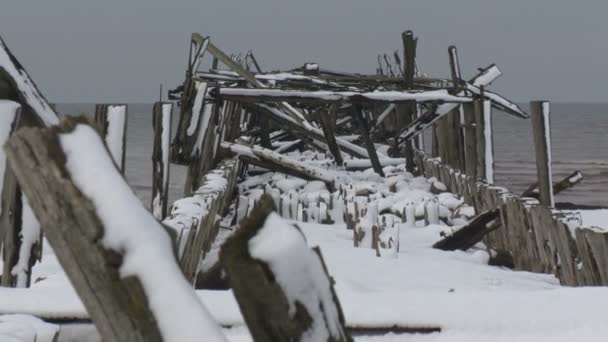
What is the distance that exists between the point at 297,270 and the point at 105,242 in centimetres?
31

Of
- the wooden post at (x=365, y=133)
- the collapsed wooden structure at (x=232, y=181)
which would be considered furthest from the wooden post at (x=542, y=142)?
the wooden post at (x=365, y=133)

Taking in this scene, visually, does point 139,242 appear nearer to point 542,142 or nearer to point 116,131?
point 116,131

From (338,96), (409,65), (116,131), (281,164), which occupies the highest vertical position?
(116,131)

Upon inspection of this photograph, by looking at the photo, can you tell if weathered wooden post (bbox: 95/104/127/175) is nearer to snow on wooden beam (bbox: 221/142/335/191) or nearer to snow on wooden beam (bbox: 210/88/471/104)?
snow on wooden beam (bbox: 210/88/471/104)

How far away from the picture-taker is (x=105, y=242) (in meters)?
1.19

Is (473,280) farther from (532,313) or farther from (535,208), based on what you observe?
(532,313)

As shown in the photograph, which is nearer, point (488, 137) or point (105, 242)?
point (105, 242)

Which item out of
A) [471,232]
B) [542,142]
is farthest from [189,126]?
[542,142]

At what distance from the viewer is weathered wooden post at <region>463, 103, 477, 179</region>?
9289mm

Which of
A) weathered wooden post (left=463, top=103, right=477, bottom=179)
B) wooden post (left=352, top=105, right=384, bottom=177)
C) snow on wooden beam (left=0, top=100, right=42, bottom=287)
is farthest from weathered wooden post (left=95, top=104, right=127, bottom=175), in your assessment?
wooden post (left=352, top=105, right=384, bottom=177)

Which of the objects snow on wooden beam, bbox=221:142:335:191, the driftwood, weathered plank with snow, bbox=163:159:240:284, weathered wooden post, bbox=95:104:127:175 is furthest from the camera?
snow on wooden beam, bbox=221:142:335:191

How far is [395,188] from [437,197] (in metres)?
1.09

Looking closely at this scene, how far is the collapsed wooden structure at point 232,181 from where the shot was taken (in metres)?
1.21

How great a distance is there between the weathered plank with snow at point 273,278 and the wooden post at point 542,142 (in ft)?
19.8
